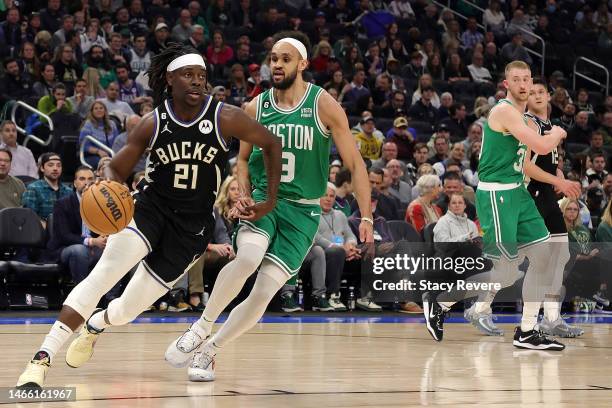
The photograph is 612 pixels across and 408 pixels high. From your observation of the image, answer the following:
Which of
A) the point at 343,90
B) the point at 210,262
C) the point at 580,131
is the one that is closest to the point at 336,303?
the point at 210,262

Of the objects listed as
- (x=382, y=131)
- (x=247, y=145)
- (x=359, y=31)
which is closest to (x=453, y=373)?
(x=247, y=145)

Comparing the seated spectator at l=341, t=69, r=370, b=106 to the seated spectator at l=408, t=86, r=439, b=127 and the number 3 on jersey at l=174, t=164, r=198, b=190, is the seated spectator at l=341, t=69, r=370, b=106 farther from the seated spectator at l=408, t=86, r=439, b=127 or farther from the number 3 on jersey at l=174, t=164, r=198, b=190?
the number 3 on jersey at l=174, t=164, r=198, b=190

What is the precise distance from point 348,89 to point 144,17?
334 cm

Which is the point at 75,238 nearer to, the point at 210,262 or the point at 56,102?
the point at 210,262

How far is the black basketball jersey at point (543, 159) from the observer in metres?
9.08

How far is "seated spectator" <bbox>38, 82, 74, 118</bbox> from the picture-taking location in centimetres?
1415

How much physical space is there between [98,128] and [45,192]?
1878 mm

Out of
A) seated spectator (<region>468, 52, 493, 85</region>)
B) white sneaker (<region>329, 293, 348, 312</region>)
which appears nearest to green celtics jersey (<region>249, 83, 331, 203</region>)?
white sneaker (<region>329, 293, 348, 312</region>)

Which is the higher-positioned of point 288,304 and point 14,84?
point 14,84

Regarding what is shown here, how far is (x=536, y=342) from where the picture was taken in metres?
8.56

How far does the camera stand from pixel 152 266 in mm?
6203

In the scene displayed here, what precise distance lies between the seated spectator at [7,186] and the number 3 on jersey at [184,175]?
6046 millimetres

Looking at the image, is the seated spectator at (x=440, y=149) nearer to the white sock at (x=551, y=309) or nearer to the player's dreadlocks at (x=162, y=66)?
the white sock at (x=551, y=309)

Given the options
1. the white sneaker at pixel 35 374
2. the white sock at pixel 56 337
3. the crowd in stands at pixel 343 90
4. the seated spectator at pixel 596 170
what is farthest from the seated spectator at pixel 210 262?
the seated spectator at pixel 596 170
